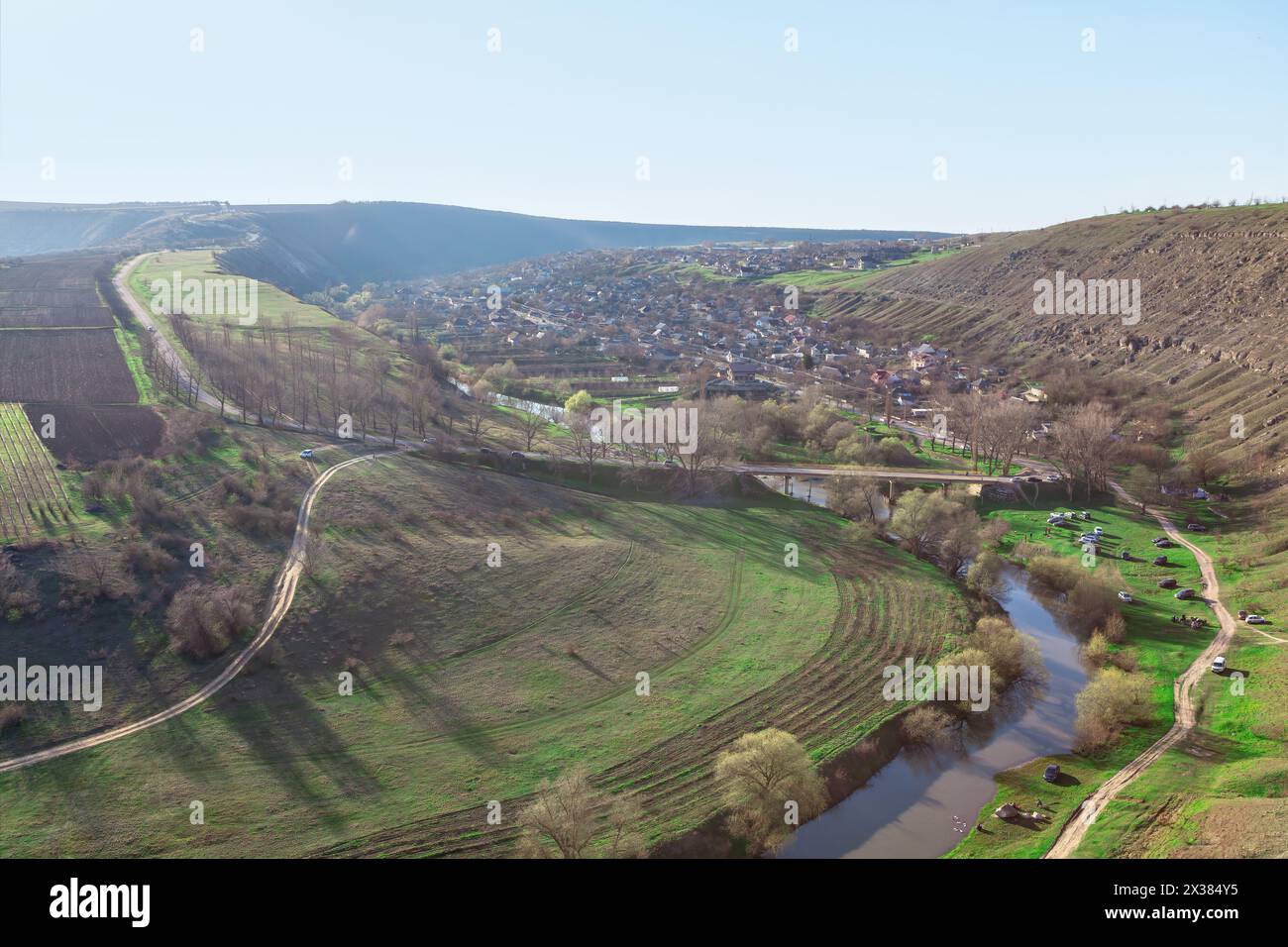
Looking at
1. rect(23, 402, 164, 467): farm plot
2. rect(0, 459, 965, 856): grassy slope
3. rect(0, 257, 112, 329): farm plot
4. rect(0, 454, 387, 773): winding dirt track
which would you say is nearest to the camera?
rect(0, 459, 965, 856): grassy slope

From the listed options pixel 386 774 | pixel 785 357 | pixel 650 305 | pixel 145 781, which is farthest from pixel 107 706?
pixel 650 305

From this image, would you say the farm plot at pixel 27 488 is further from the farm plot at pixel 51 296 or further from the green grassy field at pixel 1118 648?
the green grassy field at pixel 1118 648

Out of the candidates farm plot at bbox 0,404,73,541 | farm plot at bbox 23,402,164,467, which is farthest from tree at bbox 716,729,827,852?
farm plot at bbox 23,402,164,467

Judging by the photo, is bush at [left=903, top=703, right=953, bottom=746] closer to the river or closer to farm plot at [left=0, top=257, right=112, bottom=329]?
the river

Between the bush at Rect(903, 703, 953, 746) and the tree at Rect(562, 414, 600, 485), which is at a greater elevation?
the tree at Rect(562, 414, 600, 485)

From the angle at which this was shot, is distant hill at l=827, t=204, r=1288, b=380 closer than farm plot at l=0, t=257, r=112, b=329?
Yes

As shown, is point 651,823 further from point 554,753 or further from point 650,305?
point 650,305

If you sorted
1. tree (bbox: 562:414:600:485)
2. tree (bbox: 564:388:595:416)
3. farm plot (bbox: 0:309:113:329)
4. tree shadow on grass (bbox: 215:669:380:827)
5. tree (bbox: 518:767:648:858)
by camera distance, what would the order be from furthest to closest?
farm plot (bbox: 0:309:113:329) → tree (bbox: 564:388:595:416) → tree (bbox: 562:414:600:485) → tree shadow on grass (bbox: 215:669:380:827) → tree (bbox: 518:767:648:858)

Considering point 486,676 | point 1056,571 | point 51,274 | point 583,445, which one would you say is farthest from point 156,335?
point 1056,571
